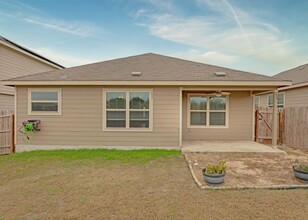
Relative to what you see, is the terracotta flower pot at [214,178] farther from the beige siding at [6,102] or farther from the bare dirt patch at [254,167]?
the beige siding at [6,102]

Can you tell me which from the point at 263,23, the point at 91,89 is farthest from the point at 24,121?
the point at 263,23

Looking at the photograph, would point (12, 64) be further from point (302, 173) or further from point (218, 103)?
point (302, 173)

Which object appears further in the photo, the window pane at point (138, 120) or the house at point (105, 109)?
the window pane at point (138, 120)

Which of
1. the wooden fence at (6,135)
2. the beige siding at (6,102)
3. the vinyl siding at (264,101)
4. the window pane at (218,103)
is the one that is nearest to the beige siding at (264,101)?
the vinyl siding at (264,101)

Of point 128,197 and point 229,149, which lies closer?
point 128,197

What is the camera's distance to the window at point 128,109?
7.79 m

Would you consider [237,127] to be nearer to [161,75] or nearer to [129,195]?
[161,75]

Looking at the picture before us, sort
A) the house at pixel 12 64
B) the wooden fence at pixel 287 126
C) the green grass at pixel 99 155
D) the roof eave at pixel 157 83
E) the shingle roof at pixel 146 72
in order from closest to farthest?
the green grass at pixel 99 155
the roof eave at pixel 157 83
the shingle roof at pixel 146 72
the wooden fence at pixel 287 126
the house at pixel 12 64

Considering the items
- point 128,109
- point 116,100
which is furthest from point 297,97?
point 116,100

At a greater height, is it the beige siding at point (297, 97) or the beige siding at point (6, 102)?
the beige siding at point (297, 97)

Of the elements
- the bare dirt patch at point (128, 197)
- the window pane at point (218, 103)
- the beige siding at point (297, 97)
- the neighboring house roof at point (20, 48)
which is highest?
the neighboring house roof at point (20, 48)

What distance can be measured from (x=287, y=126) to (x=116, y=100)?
7.84 metres

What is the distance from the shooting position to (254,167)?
5.61m

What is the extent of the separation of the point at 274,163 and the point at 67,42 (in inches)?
551
